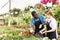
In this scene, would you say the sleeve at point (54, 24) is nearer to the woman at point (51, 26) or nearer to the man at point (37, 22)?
the woman at point (51, 26)

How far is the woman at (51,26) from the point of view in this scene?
3.17 m

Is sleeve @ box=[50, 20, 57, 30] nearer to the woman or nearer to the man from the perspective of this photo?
the woman

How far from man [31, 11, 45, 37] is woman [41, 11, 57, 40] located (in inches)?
3.4

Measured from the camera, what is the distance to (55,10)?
10.5 feet

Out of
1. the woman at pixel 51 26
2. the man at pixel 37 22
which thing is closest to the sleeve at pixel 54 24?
the woman at pixel 51 26

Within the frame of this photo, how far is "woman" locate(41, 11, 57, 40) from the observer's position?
3.17 m

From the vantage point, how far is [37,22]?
3279mm

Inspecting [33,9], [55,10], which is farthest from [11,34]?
[55,10]

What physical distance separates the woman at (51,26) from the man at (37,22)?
0.09 m

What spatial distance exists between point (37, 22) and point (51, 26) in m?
0.22

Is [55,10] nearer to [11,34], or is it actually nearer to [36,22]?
[36,22]

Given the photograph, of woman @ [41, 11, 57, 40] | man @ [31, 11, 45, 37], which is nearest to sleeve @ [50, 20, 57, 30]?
woman @ [41, 11, 57, 40]

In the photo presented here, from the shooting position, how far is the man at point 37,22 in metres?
3.25

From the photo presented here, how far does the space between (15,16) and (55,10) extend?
0.57 metres
